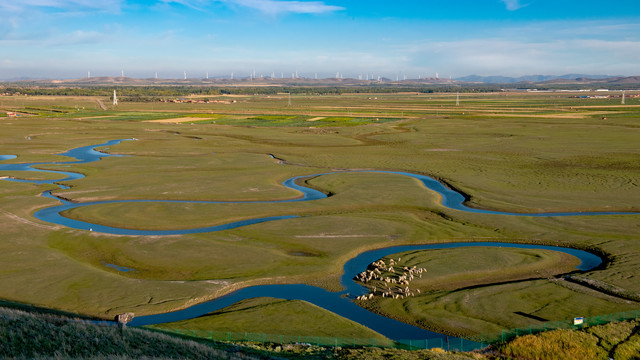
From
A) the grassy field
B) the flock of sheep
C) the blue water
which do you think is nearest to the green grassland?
the grassy field

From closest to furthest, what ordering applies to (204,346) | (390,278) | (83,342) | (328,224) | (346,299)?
(83,342), (204,346), (346,299), (390,278), (328,224)

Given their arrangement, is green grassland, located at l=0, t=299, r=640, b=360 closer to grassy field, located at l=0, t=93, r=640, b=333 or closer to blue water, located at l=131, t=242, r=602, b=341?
grassy field, located at l=0, t=93, r=640, b=333

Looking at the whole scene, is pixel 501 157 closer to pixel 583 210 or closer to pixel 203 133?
pixel 583 210

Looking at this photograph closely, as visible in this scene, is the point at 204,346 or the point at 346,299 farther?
the point at 346,299

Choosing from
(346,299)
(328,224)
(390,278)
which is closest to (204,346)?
(346,299)

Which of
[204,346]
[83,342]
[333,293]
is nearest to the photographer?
[83,342]

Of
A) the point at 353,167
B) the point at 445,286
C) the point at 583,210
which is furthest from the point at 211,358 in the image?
the point at 353,167

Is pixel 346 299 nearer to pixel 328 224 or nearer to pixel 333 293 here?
pixel 333 293

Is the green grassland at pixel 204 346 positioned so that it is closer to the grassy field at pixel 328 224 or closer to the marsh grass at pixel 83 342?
the marsh grass at pixel 83 342
